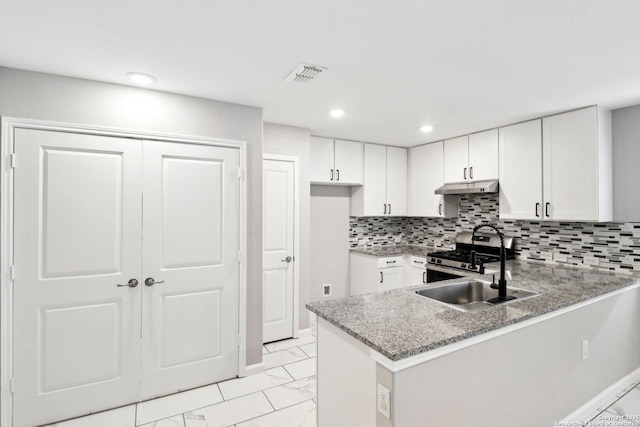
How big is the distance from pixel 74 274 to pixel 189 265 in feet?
2.43

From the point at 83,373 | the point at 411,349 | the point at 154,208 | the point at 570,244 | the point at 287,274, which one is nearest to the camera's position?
the point at 411,349

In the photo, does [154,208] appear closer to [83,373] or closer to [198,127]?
[198,127]

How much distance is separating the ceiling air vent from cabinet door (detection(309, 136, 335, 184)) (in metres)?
1.63

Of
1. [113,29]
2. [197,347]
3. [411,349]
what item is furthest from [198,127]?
[411,349]

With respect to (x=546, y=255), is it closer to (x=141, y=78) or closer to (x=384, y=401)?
(x=384, y=401)

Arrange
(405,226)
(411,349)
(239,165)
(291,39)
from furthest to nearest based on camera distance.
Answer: (405,226) → (239,165) → (291,39) → (411,349)

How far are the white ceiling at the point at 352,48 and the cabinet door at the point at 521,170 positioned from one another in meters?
0.48

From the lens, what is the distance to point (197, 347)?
2.59m

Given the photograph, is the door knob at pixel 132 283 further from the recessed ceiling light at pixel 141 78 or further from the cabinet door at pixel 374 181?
the cabinet door at pixel 374 181

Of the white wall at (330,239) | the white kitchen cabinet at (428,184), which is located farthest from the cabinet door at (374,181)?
the white kitchen cabinet at (428,184)

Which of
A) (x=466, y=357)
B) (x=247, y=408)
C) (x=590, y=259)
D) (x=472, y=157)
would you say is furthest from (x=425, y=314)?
(x=472, y=157)

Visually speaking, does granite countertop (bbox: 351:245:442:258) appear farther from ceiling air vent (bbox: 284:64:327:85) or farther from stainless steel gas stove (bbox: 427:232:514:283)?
ceiling air vent (bbox: 284:64:327:85)

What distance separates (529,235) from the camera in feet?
11.8

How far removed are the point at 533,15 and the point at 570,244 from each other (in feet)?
8.62
